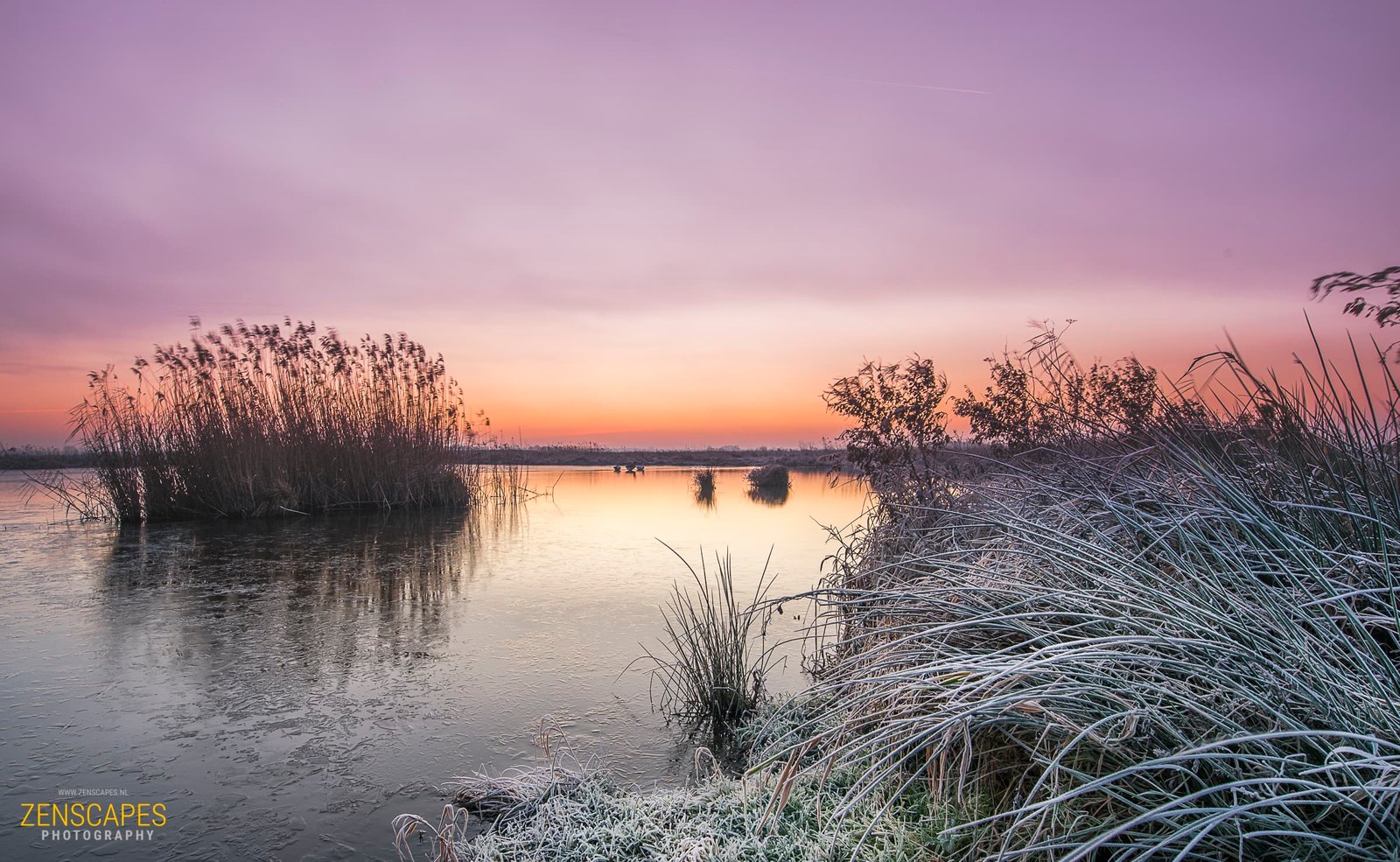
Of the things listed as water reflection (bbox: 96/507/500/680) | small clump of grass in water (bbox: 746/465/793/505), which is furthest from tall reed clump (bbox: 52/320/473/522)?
small clump of grass in water (bbox: 746/465/793/505)

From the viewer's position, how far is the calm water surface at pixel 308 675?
3.00 metres

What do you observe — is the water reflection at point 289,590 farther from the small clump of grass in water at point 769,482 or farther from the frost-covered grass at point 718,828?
the small clump of grass in water at point 769,482

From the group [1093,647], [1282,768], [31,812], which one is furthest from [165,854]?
[1282,768]

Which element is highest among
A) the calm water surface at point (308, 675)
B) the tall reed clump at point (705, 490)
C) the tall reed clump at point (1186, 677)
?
the tall reed clump at point (1186, 677)

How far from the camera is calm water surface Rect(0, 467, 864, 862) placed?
3.00 metres

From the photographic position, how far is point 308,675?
452cm

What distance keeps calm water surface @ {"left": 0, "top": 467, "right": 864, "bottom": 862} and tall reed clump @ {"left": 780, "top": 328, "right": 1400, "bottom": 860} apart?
1.66m

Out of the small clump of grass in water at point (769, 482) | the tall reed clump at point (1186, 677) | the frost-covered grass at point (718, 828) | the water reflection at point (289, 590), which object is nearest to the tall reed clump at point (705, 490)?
the small clump of grass in water at point (769, 482)

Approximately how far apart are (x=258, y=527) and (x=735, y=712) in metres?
9.90

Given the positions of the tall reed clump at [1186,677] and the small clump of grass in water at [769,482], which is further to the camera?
the small clump of grass in water at [769,482]

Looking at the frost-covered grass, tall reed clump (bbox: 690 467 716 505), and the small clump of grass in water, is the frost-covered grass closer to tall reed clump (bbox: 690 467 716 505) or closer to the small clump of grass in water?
Result: tall reed clump (bbox: 690 467 716 505)

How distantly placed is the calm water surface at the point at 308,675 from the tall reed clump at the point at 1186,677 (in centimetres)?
166

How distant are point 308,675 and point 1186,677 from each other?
466cm

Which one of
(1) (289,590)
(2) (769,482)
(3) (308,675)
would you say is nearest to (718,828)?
(3) (308,675)
